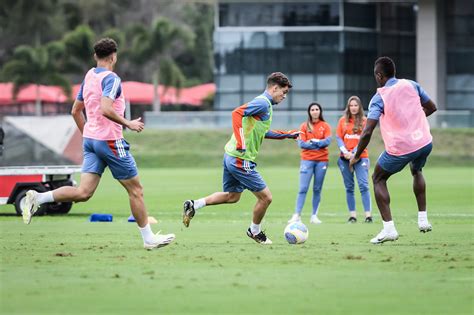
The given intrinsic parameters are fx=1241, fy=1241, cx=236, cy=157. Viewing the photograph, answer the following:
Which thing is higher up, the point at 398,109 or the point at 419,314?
the point at 398,109

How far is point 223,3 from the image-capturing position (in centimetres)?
6919

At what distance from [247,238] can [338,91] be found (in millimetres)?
53699

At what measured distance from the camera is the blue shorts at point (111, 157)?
1330 cm

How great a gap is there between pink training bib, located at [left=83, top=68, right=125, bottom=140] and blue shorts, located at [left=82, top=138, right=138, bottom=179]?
0.07 meters

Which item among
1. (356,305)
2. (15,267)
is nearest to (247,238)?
(15,267)

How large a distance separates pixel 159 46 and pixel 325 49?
1192 cm

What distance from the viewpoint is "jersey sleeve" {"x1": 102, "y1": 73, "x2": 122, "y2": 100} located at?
13.1 metres

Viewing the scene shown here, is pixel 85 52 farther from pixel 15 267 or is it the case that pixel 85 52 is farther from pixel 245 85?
pixel 15 267

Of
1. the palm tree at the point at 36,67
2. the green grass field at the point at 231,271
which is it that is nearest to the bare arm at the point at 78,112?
the green grass field at the point at 231,271

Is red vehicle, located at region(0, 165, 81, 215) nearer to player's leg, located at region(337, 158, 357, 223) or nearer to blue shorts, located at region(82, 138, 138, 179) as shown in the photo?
player's leg, located at region(337, 158, 357, 223)

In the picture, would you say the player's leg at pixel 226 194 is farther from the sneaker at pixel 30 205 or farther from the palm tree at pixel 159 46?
the palm tree at pixel 159 46

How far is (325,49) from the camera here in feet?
226

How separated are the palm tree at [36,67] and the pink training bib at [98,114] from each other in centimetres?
6084

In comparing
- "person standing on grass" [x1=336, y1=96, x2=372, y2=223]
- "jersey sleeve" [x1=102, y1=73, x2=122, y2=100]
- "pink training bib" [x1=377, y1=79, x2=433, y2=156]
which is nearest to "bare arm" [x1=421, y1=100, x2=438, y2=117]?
"pink training bib" [x1=377, y1=79, x2=433, y2=156]
